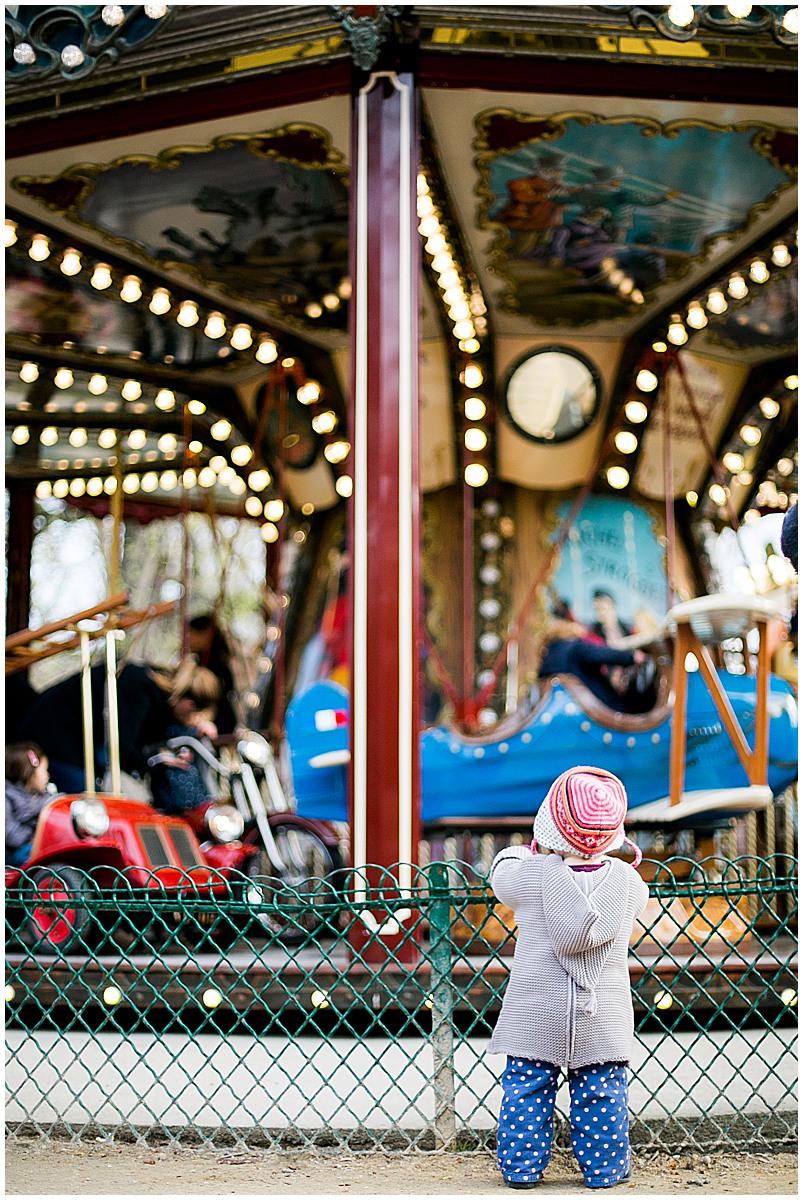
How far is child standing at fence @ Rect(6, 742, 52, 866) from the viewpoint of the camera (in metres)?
6.45

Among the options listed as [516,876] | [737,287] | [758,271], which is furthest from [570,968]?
[737,287]

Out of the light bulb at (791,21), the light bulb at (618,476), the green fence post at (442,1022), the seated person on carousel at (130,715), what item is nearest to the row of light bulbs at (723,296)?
the light bulb at (618,476)

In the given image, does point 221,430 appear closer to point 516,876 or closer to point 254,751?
point 254,751

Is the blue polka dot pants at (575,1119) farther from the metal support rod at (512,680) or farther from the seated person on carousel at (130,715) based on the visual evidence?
the metal support rod at (512,680)

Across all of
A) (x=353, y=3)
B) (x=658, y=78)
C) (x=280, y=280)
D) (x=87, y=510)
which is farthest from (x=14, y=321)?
(x=658, y=78)

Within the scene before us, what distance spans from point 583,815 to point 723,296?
20.2ft

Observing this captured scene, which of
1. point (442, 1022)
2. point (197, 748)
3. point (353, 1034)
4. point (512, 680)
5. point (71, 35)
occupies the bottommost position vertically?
point (353, 1034)

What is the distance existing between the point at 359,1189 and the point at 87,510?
29.5ft

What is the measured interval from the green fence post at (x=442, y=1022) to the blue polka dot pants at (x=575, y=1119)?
39cm

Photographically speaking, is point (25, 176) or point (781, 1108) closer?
point (781, 1108)

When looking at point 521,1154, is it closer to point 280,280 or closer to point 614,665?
point 614,665

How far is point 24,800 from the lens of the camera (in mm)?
6562

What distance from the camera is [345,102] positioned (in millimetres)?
6148

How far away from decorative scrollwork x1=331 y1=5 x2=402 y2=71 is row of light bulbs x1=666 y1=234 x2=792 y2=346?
129 inches
